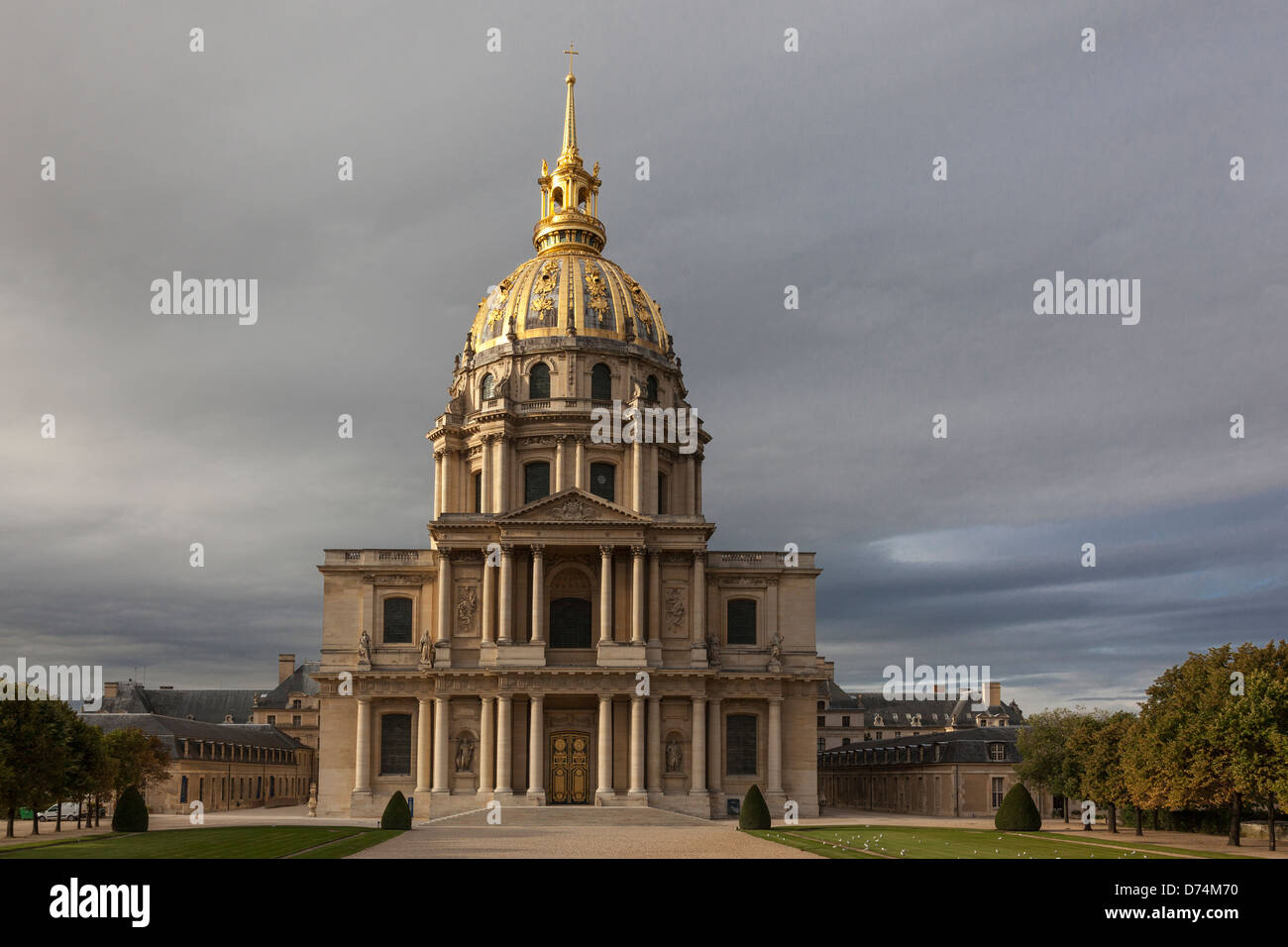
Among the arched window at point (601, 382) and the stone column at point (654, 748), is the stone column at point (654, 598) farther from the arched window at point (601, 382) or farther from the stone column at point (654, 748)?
the arched window at point (601, 382)

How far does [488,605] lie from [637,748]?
11508mm

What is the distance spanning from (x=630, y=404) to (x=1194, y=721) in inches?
1682

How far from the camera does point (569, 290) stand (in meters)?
85.8

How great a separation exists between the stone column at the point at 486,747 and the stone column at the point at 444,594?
449 centimetres

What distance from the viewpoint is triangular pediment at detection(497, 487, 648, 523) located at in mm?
69938

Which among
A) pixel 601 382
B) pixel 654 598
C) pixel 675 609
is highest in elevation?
pixel 601 382

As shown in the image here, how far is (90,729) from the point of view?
58.8 meters

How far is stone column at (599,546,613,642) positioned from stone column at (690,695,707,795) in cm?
627

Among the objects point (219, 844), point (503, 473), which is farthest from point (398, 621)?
point (219, 844)

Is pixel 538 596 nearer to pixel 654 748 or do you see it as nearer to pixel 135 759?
pixel 654 748

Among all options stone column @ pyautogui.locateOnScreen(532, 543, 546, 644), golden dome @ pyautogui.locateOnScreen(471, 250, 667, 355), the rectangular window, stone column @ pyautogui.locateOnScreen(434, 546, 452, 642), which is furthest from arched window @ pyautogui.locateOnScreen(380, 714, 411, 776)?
golden dome @ pyautogui.locateOnScreen(471, 250, 667, 355)

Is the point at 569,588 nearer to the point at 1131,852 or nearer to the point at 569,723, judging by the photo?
the point at 569,723

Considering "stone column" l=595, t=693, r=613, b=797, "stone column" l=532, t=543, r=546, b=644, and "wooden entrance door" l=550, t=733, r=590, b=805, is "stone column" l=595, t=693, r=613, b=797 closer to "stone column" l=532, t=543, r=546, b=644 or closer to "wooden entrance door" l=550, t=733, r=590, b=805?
"wooden entrance door" l=550, t=733, r=590, b=805
